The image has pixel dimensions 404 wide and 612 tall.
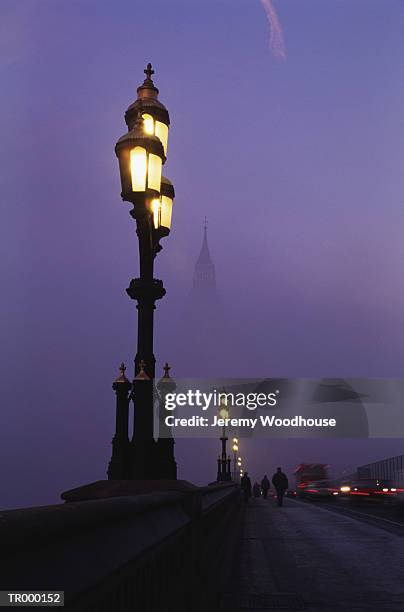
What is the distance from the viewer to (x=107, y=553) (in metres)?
2.99

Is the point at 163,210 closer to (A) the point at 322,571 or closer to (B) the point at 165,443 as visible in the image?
(B) the point at 165,443

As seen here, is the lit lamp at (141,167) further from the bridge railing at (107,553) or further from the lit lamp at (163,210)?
the bridge railing at (107,553)

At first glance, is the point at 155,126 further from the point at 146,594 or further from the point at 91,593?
the point at 91,593

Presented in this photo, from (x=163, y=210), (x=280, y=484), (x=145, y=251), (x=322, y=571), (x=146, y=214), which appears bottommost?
(x=322, y=571)

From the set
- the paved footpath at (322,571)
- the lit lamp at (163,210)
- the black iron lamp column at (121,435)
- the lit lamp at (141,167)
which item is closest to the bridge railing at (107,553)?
the paved footpath at (322,571)

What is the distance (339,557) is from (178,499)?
6609mm

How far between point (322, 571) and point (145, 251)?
4773mm

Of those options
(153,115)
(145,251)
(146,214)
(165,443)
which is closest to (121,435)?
(165,443)

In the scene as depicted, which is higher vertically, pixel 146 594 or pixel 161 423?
pixel 161 423

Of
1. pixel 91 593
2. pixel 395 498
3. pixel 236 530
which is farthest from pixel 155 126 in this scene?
pixel 395 498

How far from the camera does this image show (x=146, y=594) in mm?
3984

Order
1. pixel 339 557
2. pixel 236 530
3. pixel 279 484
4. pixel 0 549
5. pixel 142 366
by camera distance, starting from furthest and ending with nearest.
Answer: pixel 279 484, pixel 236 530, pixel 339 557, pixel 142 366, pixel 0 549

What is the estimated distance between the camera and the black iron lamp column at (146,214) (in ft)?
26.7

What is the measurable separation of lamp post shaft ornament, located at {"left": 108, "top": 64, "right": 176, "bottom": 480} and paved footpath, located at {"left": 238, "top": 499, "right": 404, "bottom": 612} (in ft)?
5.83
